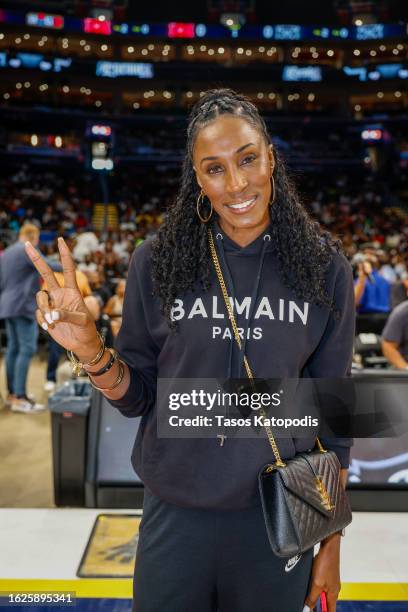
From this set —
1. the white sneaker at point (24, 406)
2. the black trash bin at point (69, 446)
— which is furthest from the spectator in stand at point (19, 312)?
the black trash bin at point (69, 446)

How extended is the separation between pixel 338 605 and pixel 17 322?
3952mm

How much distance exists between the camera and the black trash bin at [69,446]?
131 inches

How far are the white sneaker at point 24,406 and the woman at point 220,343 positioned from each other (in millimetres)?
4207

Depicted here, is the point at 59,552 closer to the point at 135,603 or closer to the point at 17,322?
the point at 135,603

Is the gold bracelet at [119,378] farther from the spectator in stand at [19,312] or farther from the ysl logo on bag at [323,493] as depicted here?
the spectator in stand at [19,312]

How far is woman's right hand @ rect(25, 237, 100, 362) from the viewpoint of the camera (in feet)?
3.95

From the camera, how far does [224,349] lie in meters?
1.25

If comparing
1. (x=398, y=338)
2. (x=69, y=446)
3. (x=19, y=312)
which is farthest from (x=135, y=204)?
(x=69, y=446)

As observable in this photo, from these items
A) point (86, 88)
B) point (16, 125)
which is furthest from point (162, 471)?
point (86, 88)

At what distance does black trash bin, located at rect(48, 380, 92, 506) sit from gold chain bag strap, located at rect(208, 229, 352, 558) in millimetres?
2260

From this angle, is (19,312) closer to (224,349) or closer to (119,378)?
(119,378)

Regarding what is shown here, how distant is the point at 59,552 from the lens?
105 inches

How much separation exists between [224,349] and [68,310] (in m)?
0.34

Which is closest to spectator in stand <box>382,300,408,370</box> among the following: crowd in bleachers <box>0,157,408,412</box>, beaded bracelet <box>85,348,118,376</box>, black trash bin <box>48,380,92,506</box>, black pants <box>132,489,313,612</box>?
black trash bin <box>48,380,92,506</box>
